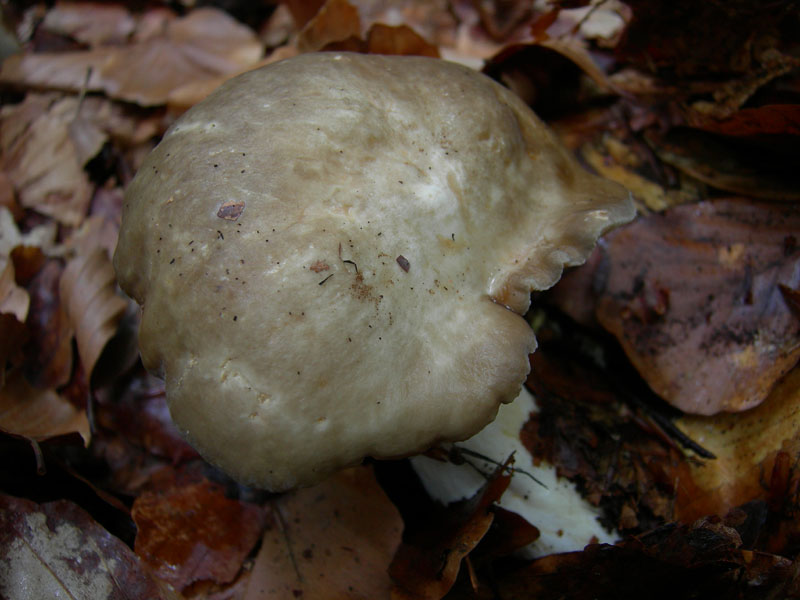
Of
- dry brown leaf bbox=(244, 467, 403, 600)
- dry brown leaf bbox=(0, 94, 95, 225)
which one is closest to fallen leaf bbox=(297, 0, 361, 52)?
dry brown leaf bbox=(0, 94, 95, 225)

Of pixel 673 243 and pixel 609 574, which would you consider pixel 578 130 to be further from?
pixel 609 574

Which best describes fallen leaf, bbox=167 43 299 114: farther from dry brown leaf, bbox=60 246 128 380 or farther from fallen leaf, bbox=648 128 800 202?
fallen leaf, bbox=648 128 800 202

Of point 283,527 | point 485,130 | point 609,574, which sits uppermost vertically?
point 485,130

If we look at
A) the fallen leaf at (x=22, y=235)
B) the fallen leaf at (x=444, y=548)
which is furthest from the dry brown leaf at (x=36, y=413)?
the fallen leaf at (x=444, y=548)

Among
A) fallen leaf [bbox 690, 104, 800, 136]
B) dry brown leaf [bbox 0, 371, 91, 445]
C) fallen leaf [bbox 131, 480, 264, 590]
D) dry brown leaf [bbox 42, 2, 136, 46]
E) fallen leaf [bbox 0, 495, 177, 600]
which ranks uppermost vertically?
fallen leaf [bbox 690, 104, 800, 136]

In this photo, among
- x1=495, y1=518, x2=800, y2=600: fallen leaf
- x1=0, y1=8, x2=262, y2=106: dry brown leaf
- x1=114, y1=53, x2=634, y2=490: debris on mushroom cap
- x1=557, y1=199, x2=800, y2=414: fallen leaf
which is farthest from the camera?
x1=0, y1=8, x2=262, y2=106: dry brown leaf

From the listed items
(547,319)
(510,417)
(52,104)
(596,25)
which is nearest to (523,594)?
(510,417)

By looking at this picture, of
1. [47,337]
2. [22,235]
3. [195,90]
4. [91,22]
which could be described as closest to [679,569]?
[47,337]
